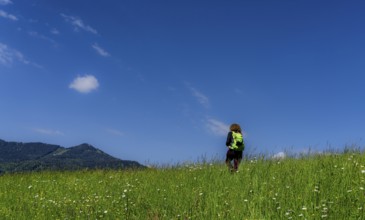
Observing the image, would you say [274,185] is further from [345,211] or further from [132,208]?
[132,208]

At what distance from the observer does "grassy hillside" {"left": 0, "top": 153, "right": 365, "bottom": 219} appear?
25.2 ft

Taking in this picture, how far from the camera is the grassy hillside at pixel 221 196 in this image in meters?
7.68

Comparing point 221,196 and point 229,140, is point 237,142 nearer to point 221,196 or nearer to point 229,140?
point 229,140

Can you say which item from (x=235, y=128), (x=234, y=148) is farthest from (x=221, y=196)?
(x=235, y=128)

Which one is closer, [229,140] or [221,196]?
[221,196]

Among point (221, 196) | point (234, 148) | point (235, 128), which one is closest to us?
point (221, 196)

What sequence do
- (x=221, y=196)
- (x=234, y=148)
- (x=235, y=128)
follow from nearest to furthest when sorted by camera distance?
(x=221, y=196)
(x=234, y=148)
(x=235, y=128)

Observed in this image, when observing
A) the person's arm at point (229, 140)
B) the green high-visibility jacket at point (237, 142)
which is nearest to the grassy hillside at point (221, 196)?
the green high-visibility jacket at point (237, 142)

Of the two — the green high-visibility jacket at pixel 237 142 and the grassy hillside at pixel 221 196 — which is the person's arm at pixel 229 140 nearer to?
the green high-visibility jacket at pixel 237 142

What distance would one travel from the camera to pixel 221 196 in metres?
9.44

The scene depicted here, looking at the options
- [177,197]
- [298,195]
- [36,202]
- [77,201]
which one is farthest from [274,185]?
[36,202]

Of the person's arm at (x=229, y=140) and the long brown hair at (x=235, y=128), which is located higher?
the long brown hair at (x=235, y=128)

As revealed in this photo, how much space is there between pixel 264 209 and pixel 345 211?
142 centimetres

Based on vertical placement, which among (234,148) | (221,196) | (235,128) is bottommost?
(221,196)
